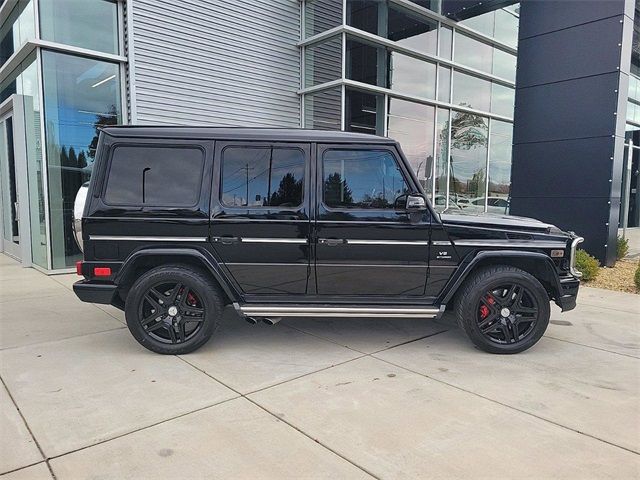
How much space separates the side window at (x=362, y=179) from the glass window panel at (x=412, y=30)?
25.6 ft

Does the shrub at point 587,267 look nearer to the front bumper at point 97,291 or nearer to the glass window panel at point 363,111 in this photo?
the glass window panel at point 363,111

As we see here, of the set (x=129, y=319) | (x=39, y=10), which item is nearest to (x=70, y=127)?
(x=39, y=10)

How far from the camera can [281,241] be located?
4055mm

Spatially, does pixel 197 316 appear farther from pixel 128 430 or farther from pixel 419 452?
pixel 419 452

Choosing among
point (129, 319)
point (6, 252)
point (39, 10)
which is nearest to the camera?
point (129, 319)

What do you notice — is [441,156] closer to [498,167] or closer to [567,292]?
[498,167]

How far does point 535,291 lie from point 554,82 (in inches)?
249

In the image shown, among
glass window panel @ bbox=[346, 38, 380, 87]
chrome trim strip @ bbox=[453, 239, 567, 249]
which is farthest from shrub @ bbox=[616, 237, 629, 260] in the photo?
glass window panel @ bbox=[346, 38, 380, 87]

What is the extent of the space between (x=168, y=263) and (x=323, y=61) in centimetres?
782

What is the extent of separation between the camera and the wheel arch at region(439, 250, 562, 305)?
4.07m

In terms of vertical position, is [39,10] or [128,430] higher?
[39,10]

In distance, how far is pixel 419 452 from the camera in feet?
8.46

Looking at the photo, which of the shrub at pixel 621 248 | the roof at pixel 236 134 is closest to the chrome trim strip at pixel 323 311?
the roof at pixel 236 134

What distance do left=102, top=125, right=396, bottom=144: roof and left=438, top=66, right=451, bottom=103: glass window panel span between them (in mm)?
8676
